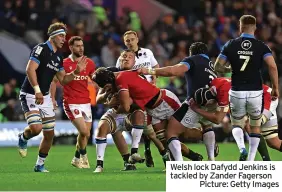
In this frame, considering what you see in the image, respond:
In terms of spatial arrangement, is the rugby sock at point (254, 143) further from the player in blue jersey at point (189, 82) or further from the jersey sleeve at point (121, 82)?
the jersey sleeve at point (121, 82)

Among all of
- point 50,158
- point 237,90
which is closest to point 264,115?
point 237,90

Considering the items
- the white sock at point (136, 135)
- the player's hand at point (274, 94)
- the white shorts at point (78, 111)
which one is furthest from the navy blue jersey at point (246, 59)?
the white shorts at point (78, 111)

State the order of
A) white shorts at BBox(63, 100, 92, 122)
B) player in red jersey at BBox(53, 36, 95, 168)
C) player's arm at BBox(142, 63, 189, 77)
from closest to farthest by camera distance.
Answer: player's arm at BBox(142, 63, 189, 77)
player in red jersey at BBox(53, 36, 95, 168)
white shorts at BBox(63, 100, 92, 122)

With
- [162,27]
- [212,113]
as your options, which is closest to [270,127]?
[212,113]

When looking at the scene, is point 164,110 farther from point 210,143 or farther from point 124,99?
point 210,143

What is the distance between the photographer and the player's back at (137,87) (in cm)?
1566

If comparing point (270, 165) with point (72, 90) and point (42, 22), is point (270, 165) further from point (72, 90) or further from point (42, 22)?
point (42, 22)

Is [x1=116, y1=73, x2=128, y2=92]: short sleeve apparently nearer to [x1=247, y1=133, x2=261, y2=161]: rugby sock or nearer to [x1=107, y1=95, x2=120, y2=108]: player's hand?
[x1=107, y1=95, x2=120, y2=108]: player's hand

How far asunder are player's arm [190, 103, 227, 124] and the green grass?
115 cm

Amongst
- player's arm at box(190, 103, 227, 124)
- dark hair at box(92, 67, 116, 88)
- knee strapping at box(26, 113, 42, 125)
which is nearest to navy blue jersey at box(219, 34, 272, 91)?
player's arm at box(190, 103, 227, 124)

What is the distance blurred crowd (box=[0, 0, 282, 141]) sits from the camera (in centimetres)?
2788

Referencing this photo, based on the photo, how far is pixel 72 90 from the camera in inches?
703

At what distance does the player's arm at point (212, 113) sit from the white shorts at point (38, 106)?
253cm

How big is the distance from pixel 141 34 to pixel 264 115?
13902 millimetres
